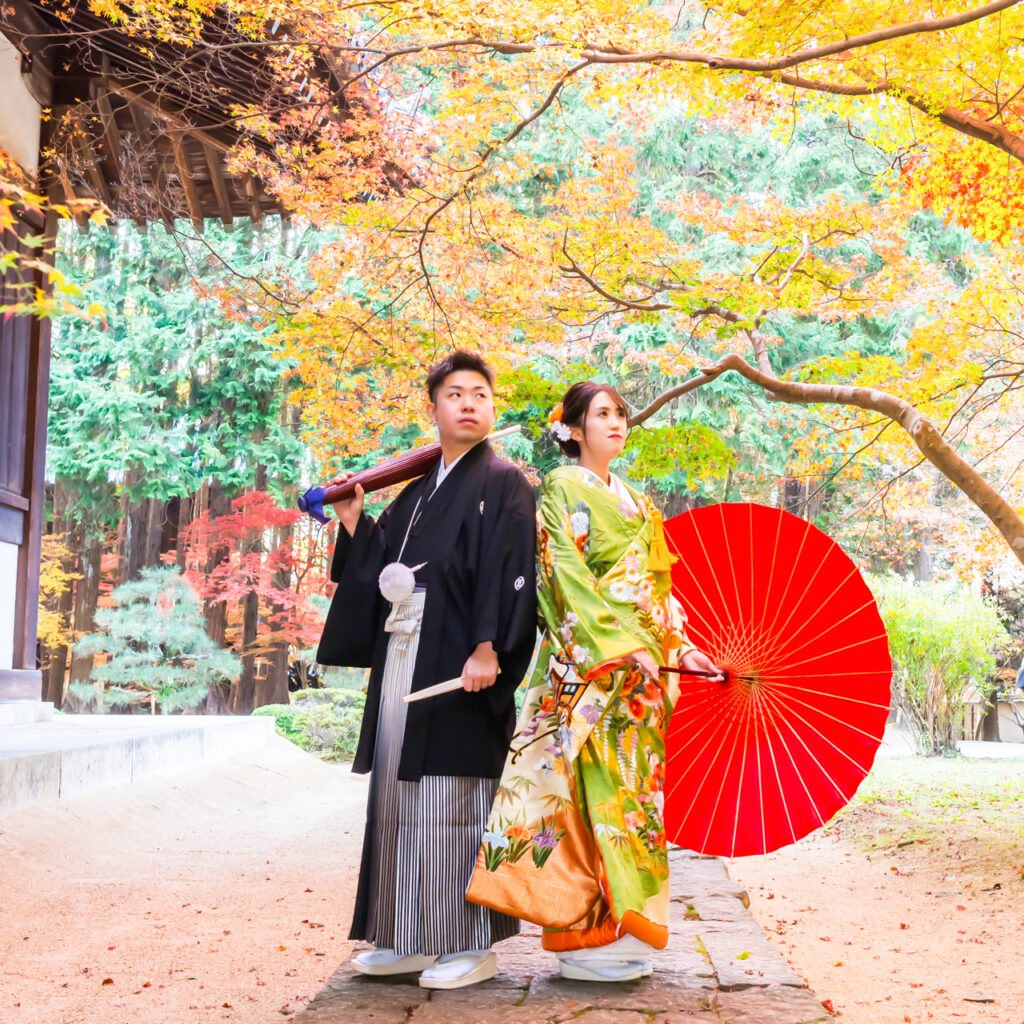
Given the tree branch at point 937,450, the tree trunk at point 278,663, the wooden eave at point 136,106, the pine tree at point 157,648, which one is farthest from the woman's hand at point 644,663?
the tree trunk at point 278,663

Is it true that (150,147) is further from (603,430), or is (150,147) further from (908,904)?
(908,904)

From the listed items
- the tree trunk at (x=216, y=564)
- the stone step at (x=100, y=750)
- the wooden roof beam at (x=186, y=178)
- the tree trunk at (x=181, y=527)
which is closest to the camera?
the stone step at (x=100, y=750)

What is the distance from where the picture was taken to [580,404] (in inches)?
107

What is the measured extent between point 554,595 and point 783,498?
41.8 feet

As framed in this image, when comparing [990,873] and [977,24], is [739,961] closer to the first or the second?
[990,873]

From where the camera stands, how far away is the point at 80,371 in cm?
1503

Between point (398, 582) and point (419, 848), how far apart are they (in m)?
0.64

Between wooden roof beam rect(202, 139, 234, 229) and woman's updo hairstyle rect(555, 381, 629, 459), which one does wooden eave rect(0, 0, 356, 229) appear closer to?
wooden roof beam rect(202, 139, 234, 229)

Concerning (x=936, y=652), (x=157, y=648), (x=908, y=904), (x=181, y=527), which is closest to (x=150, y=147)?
(x=908, y=904)

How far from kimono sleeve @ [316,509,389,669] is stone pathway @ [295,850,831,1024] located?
2.61ft

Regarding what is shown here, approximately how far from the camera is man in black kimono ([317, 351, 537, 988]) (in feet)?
7.77

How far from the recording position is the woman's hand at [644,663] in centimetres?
245

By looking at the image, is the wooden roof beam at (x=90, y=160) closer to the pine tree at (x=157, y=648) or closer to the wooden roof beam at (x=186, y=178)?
the wooden roof beam at (x=186, y=178)

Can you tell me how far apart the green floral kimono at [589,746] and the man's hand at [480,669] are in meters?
0.17
